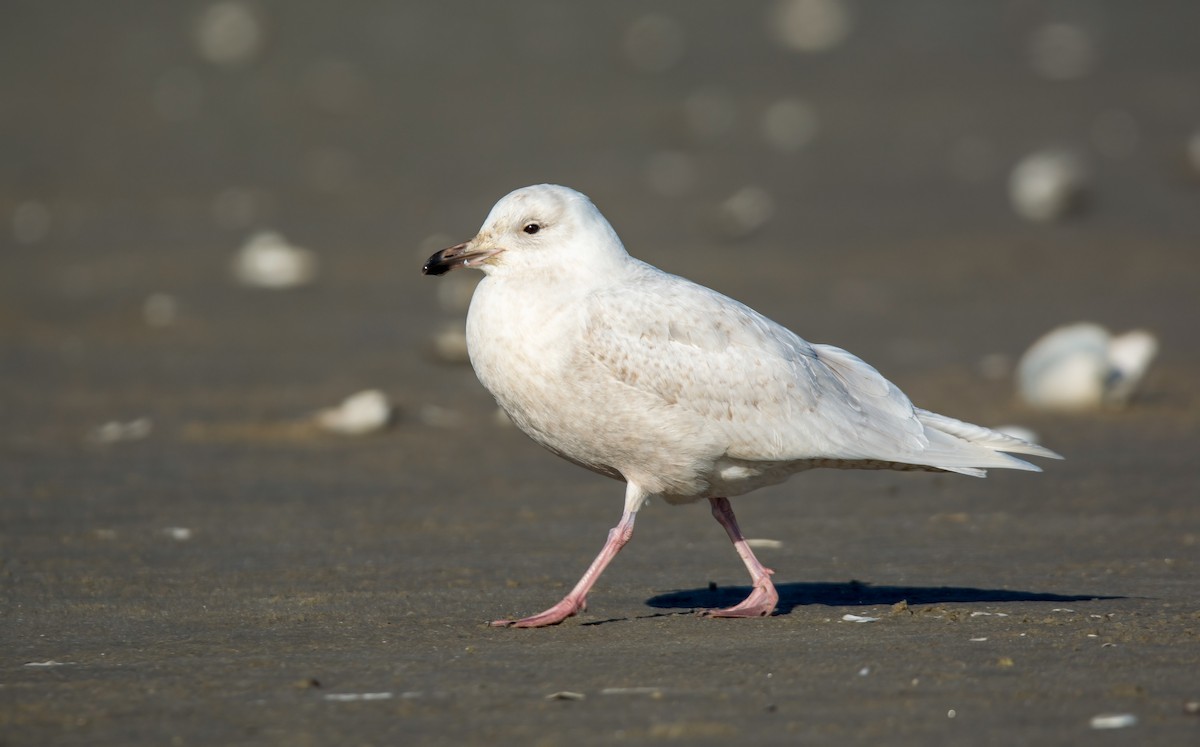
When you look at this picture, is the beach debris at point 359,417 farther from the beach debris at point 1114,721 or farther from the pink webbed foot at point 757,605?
the beach debris at point 1114,721

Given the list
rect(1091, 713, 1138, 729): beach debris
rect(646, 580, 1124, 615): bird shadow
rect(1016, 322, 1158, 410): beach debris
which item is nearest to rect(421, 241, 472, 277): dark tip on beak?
rect(646, 580, 1124, 615): bird shadow

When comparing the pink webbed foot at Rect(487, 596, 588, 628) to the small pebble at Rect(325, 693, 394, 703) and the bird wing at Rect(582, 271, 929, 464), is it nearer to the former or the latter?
the bird wing at Rect(582, 271, 929, 464)

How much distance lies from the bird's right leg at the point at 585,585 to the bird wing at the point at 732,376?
1.21 feet

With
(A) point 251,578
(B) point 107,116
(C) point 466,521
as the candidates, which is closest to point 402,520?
(C) point 466,521

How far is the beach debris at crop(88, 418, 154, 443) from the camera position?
8750 mm

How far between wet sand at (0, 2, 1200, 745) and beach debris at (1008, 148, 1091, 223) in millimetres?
321

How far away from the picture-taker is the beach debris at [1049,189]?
1492 cm

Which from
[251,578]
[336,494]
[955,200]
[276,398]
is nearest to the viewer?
[251,578]

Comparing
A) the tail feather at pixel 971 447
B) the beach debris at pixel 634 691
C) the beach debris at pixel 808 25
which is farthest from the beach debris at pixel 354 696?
the beach debris at pixel 808 25

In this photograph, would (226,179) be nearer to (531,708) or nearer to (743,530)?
(743,530)

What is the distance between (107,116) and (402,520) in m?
11.6

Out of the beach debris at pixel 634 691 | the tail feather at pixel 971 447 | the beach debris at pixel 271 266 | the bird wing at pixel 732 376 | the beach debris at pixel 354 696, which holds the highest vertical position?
the beach debris at pixel 271 266

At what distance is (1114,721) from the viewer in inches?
160

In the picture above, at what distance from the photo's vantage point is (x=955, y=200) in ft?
51.1
